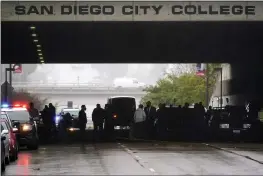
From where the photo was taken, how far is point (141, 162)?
69.2ft

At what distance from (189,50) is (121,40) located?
6.90 meters

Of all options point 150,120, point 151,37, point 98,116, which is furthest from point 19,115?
point 151,37

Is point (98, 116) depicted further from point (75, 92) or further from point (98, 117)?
point (75, 92)

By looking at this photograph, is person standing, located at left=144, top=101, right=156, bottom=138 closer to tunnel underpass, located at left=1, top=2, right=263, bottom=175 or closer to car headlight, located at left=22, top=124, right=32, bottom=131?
tunnel underpass, located at left=1, top=2, right=263, bottom=175

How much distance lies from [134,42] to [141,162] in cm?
2101

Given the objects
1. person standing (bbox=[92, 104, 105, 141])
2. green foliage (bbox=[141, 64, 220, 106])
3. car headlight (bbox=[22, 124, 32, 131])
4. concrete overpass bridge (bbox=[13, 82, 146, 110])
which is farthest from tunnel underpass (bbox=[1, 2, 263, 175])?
concrete overpass bridge (bbox=[13, 82, 146, 110])

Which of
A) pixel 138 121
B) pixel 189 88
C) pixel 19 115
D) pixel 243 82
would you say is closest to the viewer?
pixel 19 115

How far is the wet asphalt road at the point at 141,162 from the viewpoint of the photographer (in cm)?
1825

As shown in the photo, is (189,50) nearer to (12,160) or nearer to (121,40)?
(121,40)

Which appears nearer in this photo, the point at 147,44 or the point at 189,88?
the point at 147,44

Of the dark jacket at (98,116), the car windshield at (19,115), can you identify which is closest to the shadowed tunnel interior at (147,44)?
the dark jacket at (98,116)

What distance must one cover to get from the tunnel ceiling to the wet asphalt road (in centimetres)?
774

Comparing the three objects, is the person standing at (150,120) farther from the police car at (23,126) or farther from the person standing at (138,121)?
the police car at (23,126)

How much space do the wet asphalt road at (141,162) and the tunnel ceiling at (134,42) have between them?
774 centimetres
